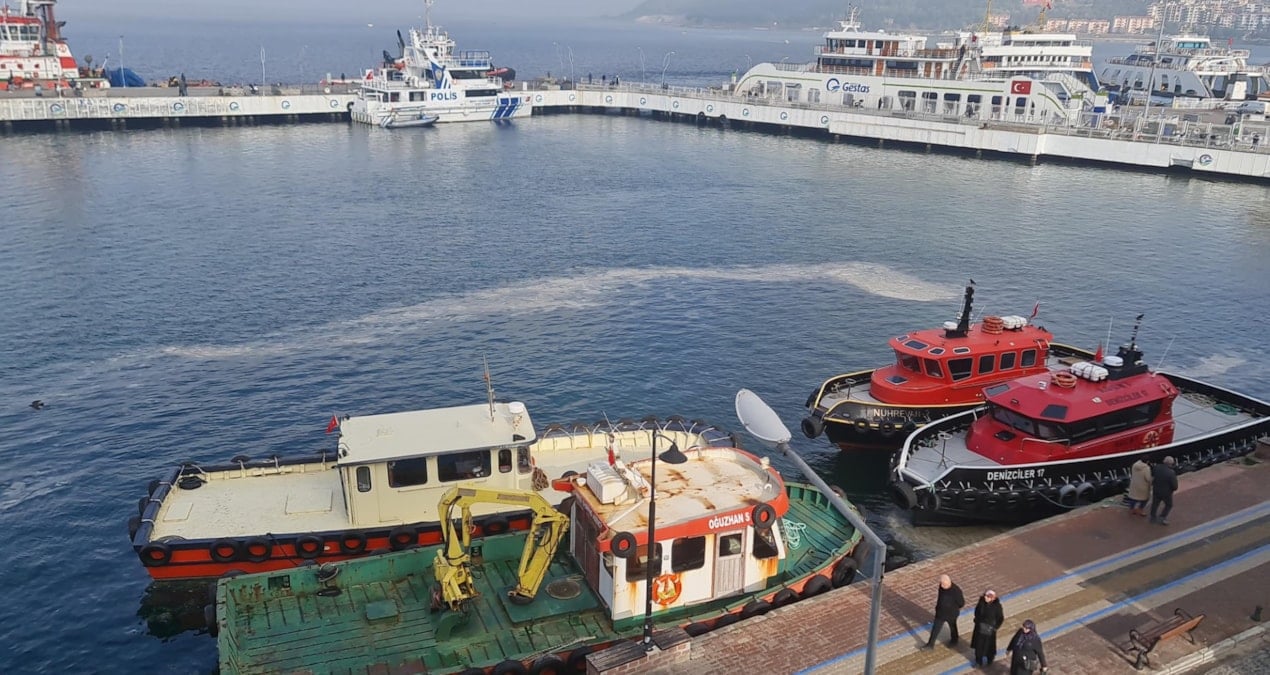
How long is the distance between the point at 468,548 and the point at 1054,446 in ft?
62.0

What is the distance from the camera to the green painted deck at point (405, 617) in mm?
19797

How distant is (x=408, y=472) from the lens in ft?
82.6

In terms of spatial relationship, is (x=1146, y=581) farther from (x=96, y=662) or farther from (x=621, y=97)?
(x=621, y=97)

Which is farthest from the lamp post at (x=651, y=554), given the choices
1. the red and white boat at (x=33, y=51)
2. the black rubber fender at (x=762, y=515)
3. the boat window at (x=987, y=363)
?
the red and white boat at (x=33, y=51)

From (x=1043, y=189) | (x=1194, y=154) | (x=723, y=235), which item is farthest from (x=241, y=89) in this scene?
(x=1194, y=154)

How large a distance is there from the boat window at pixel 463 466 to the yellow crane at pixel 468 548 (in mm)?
3732

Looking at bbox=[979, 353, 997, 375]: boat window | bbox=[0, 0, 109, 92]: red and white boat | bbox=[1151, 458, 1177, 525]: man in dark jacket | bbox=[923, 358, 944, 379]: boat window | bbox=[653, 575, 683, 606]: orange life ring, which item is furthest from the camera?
bbox=[0, 0, 109, 92]: red and white boat

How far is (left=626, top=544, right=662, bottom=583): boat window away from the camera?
20.0 metres

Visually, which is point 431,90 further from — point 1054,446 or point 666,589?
point 666,589

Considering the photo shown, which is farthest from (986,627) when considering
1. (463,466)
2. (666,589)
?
(463,466)

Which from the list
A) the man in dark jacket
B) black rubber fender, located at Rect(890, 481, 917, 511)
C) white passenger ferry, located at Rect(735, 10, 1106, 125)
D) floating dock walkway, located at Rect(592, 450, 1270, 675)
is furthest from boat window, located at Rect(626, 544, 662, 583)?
white passenger ferry, located at Rect(735, 10, 1106, 125)

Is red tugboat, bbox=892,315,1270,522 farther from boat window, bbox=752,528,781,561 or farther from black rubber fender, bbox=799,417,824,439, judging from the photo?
boat window, bbox=752,528,781,561

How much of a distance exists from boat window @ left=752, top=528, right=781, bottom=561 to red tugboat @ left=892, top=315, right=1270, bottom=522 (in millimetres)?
8846

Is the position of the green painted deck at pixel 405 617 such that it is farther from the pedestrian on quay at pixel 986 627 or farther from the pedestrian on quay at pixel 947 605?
the pedestrian on quay at pixel 986 627
